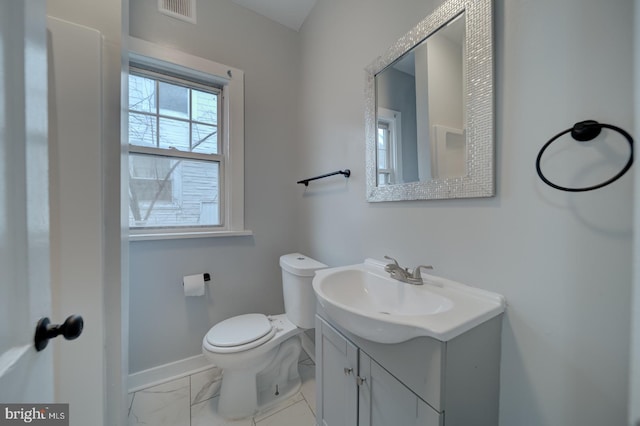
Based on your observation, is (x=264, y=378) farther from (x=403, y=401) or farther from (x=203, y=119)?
(x=203, y=119)

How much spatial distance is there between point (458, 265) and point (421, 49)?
2.90 feet

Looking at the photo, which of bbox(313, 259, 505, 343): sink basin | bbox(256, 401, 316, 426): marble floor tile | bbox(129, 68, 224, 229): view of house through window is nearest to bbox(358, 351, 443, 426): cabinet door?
bbox(313, 259, 505, 343): sink basin

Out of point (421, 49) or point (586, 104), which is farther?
point (421, 49)

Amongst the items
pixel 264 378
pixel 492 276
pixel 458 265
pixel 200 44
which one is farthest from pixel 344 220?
pixel 200 44

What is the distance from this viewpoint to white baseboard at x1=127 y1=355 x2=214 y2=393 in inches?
57.4

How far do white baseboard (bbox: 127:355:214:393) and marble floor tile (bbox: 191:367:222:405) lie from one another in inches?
1.9

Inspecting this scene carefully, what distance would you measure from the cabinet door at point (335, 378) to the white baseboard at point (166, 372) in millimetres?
1012

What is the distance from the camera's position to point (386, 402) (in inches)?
29.1

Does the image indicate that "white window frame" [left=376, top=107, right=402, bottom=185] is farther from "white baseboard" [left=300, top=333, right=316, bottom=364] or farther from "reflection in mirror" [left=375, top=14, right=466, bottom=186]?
"white baseboard" [left=300, top=333, right=316, bottom=364]

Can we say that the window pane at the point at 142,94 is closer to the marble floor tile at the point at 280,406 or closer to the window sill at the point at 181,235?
the window sill at the point at 181,235

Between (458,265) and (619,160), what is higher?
Answer: (619,160)

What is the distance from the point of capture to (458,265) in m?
0.84

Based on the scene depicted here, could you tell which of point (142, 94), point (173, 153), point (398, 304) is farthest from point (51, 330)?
point (142, 94)

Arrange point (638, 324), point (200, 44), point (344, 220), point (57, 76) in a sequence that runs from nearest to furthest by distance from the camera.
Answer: point (638, 324) → point (57, 76) → point (344, 220) → point (200, 44)
